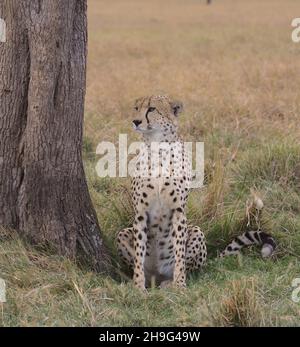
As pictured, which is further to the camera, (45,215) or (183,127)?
(183,127)

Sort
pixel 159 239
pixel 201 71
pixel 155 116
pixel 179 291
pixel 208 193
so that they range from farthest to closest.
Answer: pixel 201 71
pixel 208 193
pixel 159 239
pixel 155 116
pixel 179 291

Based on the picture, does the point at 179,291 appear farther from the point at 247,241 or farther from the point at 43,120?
the point at 43,120

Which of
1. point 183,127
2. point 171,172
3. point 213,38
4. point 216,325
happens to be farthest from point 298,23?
point 216,325

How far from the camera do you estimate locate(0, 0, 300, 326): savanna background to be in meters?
3.05

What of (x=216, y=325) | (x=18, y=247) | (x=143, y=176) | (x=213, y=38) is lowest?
(x=216, y=325)

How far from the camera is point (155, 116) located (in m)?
3.70

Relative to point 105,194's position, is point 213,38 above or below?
above

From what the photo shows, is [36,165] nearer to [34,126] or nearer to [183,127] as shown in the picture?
[34,126]

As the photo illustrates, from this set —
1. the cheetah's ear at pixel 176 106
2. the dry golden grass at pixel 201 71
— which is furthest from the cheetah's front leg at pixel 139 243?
the dry golden grass at pixel 201 71

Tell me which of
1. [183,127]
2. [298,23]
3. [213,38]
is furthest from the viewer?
[213,38]

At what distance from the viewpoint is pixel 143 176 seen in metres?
3.73

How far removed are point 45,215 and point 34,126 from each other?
1.29ft

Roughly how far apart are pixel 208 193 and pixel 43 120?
1.12 metres

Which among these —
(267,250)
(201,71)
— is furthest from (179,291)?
(201,71)
